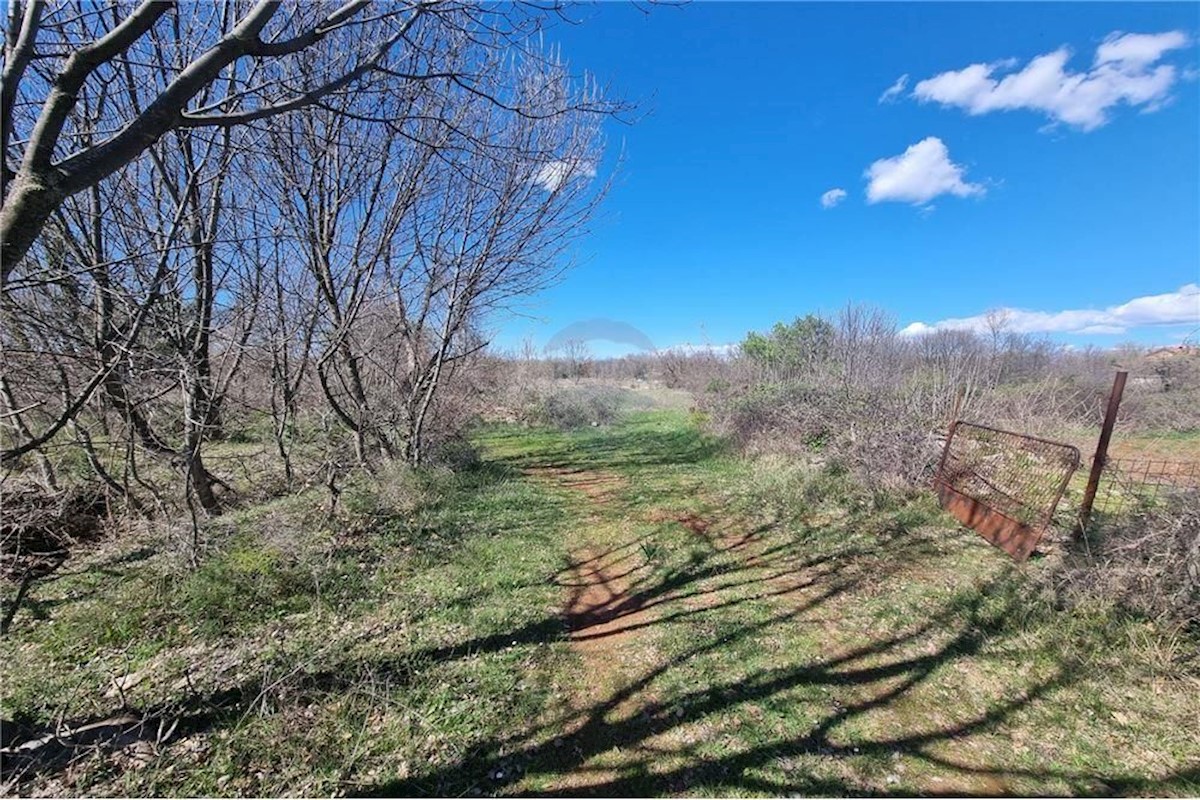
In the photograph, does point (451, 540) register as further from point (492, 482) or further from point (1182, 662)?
point (1182, 662)

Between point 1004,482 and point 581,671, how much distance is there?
16.2 feet

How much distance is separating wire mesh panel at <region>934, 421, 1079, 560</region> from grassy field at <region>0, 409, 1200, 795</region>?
26 cm

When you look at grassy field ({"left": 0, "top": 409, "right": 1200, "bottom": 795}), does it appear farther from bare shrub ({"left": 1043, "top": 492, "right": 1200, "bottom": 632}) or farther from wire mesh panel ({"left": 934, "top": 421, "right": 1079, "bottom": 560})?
wire mesh panel ({"left": 934, "top": 421, "right": 1079, "bottom": 560})

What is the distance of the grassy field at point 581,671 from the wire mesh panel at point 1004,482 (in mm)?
258

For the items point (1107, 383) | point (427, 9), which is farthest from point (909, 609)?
point (1107, 383)

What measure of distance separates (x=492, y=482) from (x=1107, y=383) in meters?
19.5

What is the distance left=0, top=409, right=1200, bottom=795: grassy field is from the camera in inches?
84.6

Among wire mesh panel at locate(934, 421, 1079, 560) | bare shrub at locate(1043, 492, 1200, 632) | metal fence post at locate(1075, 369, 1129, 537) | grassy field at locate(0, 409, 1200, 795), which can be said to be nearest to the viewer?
grassy field at locate(0, 409, 1200, 795)

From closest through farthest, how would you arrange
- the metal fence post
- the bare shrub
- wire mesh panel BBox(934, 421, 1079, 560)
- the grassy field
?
the grassy field, the bare shrub, the metal fence post, wire mesh panel BBox(934, 421, 1079, 560)

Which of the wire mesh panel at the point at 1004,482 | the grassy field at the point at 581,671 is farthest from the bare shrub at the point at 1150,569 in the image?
the wire mesh panel at the point at 1004,482

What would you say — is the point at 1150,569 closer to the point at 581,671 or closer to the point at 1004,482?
the point at 1004,482

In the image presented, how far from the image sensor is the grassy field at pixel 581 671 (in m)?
2.15

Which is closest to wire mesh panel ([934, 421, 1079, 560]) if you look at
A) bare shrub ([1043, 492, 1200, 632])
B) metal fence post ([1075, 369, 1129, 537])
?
metal fence post ([1075, 369, 1129, 537])

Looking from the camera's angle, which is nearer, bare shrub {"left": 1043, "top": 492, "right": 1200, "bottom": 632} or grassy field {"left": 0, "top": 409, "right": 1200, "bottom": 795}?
grassy field {"left": 0, "top": 409, "right": 1200, "bottom": 795}
